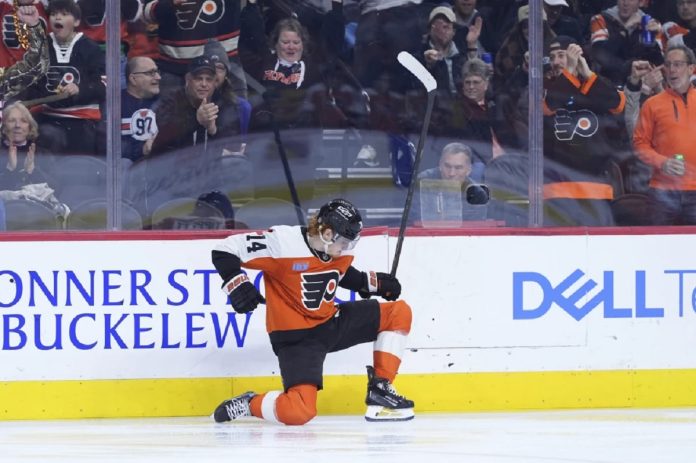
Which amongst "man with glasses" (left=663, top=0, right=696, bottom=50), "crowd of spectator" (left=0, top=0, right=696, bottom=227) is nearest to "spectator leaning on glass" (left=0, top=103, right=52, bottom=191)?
"crowd of spectator" (left=0, top=0, right=696, bottom=227)

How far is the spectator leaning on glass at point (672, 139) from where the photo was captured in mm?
6781

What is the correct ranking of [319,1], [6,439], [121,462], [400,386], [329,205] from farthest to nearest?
1. [319,1]
2. [400,386]
3. [329,205]
4. [6,439]
5. [121,462]

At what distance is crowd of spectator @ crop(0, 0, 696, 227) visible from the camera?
21.4ft

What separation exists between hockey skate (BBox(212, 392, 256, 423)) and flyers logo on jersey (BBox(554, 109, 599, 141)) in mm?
2003

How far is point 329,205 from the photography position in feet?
19.1

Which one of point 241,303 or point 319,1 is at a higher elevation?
point 319,1

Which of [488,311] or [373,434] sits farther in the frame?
[488,311]

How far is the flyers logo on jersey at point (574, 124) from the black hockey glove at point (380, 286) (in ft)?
4.22

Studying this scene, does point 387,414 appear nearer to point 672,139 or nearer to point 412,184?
point 412,184

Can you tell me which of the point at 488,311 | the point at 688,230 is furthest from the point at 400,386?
the point at 688,230

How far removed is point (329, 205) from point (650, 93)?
197 cm

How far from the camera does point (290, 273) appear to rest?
5.90m

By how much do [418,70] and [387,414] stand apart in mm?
1553

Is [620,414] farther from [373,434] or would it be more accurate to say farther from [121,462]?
[121,462]
